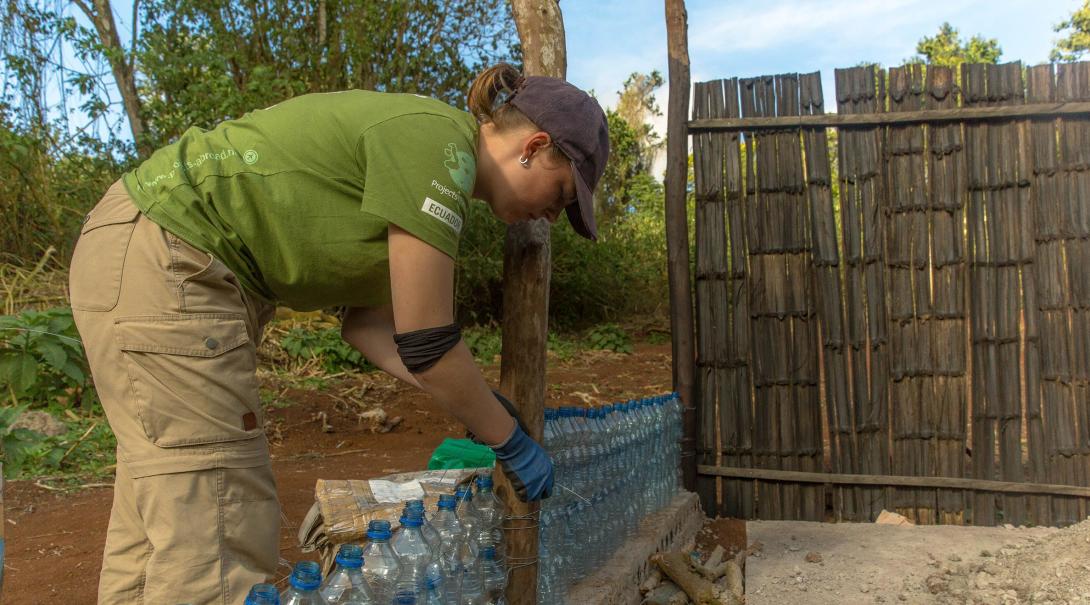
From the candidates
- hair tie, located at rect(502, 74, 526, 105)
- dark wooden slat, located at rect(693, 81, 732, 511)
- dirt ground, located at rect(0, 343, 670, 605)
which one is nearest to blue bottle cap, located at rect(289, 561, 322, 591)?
dirt ground, located at rect(0, 343, 670, 605)

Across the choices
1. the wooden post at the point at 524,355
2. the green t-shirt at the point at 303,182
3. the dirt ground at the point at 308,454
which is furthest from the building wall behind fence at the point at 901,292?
the green t-shirt at the point at 303,182

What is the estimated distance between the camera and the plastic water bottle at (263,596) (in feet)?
5.10

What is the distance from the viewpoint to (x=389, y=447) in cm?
637

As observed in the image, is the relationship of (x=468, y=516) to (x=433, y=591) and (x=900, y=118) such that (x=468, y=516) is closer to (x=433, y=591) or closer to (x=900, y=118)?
(x=433, y=591)

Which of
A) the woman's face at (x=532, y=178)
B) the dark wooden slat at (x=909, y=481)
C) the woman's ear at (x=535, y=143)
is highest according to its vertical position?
the woman's ear at (x=535, y=143)

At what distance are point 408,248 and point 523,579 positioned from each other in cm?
132

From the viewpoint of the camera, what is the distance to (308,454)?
6020mm

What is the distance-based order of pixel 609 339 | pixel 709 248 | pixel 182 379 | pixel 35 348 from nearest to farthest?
pixel 182 379 → pixel 709 248 → pixel 35 348 → pixel 609 339

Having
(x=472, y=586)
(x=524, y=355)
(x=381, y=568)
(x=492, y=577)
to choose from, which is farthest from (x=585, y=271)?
(x=381, y=568)

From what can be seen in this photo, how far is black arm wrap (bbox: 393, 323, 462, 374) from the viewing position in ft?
6.11

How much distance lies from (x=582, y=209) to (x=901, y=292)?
3375 mm

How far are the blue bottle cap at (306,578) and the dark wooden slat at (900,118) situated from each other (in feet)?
12.7

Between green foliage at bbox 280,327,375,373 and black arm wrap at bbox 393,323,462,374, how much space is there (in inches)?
263

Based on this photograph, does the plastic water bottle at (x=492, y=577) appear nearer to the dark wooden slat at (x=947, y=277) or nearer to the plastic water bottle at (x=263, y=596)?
the plastic water bottle at (x=263, y=596)
